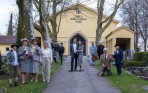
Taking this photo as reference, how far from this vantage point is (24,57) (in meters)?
17.4

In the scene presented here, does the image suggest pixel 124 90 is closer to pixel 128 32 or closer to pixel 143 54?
pixel 143 54

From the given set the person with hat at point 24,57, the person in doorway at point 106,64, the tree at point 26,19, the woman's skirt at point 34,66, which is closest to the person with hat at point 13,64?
the person with hat at point 24,57

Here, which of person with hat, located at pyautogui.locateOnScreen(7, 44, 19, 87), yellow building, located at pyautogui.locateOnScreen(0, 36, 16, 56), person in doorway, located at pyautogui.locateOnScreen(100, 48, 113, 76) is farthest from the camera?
yellow building, located at pyautogui.locateOnScreen(0, 36, 16, 56)

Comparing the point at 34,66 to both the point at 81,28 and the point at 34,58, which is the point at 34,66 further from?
Answer: the point at 81,28

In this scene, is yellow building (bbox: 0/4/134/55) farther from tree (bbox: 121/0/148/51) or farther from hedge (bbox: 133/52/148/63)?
hedge (bbox: 133/52/148/63)

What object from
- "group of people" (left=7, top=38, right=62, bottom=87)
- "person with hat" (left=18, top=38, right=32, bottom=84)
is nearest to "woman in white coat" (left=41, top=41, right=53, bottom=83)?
"group of people" (left=7, top=38, right=62, bottom=87)

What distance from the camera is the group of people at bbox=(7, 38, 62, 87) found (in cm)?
1662

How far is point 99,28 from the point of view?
40.1 meters

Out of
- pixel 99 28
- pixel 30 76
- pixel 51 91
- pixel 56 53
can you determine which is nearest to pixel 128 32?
pixel 99 28

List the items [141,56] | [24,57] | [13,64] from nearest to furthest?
[13,64] < [24,57] < [141,56]

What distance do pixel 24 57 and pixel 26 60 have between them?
0.20 meters

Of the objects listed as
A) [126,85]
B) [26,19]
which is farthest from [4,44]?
[126,85]

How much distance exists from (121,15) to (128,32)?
10228 mm

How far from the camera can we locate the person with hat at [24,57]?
17.3 meters
